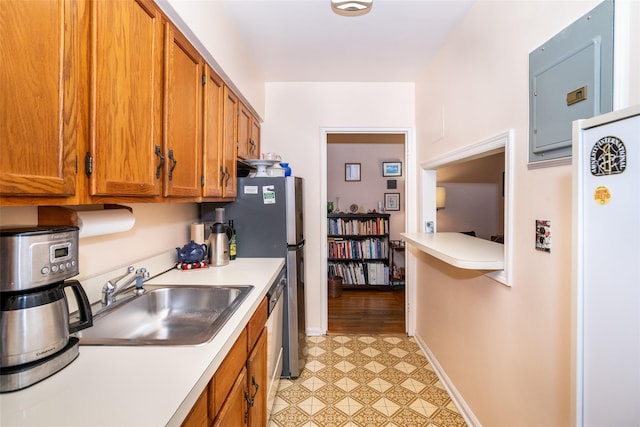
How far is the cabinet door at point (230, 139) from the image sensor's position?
1962mm

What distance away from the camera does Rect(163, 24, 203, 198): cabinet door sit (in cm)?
126

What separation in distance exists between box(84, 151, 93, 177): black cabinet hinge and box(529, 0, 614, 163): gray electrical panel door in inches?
58.7

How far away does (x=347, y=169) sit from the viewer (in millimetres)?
4938

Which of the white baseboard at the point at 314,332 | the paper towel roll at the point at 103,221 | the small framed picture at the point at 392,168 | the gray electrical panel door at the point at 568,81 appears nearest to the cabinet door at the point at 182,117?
the paper towel roll at the point at 103,221

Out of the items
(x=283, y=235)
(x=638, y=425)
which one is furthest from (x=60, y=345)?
(x=283, y=235)

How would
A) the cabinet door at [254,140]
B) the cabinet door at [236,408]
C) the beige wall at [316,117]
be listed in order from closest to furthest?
the cabinet door at [236,408]
the cabinet door at [254,140]
the beige wall at [316,117]

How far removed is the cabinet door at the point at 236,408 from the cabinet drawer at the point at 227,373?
3 centimetres

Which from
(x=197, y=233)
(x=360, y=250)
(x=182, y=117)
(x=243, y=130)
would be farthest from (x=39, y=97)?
(x=360, y=250)

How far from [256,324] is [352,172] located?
3.77 meters

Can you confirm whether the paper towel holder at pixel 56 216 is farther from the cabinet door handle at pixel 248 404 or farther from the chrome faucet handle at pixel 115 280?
the cabinet door handle at pixel 248 404

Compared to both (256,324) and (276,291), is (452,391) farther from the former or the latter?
(256,324)

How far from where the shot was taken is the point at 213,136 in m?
1.76

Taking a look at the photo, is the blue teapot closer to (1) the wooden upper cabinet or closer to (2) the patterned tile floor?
(1) the wooden upper cabinet

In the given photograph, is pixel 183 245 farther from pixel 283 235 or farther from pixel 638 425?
pixel 638 425
